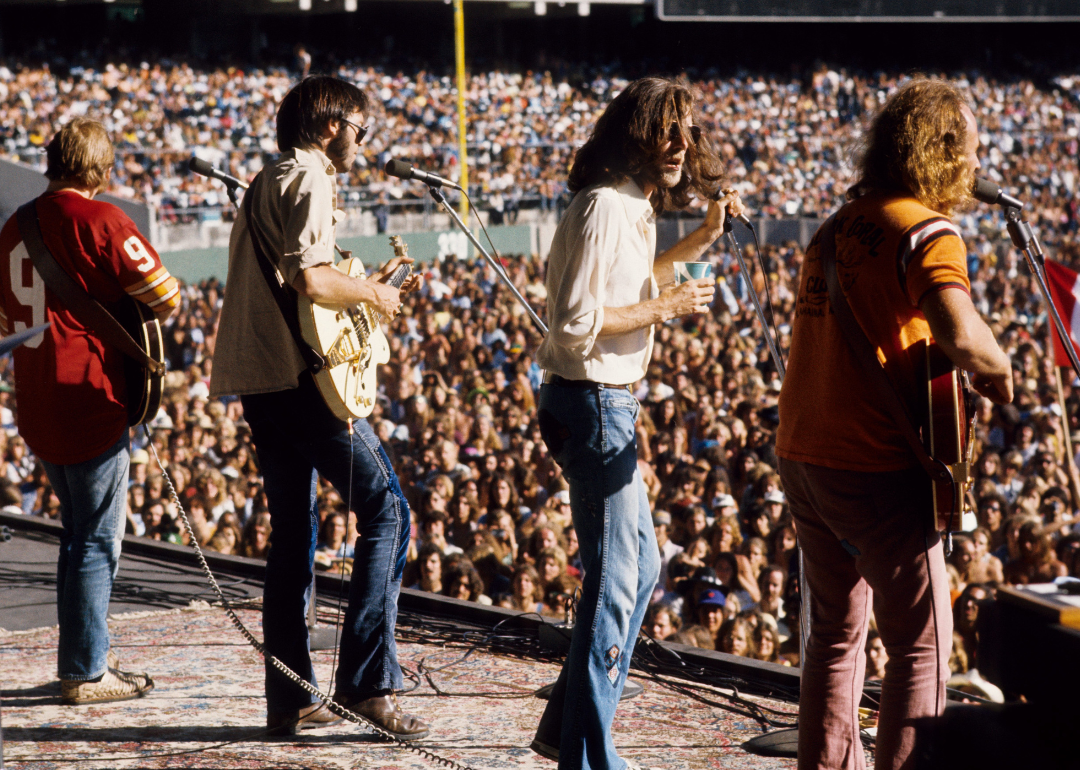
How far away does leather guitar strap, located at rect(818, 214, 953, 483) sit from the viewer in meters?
1.92

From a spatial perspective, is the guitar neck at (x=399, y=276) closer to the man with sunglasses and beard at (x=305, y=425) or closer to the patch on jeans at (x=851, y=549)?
the man with sunglasses and beard at (x=305, y=425)

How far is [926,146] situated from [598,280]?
1.99 feet

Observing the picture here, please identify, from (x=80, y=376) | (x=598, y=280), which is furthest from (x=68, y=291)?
(x=598, y=280)

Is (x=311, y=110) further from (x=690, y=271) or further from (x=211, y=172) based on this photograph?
(x=211, y=172)

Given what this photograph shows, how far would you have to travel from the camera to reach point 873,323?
6.44ft

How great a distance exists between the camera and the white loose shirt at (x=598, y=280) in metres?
2.14

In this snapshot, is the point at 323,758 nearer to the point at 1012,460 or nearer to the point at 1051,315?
the point at 1051,315

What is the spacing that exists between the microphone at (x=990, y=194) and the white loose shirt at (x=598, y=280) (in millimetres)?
615

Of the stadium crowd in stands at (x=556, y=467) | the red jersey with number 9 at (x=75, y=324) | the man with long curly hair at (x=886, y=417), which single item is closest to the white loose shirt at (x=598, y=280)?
the man with long curly hair at (x=886, y=417)

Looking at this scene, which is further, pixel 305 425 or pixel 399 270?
pixel 399 270

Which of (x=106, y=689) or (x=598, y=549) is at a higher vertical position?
(x=598, y=549)

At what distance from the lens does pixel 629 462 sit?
7.21ft

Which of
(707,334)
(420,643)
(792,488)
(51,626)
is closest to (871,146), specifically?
(792,488)

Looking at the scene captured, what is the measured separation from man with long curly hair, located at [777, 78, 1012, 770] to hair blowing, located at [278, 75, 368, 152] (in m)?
1.09
